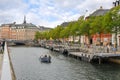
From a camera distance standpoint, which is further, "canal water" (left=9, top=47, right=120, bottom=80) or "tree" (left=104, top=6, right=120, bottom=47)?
"tree" (left=104, top=6, right=120, bottom=47)

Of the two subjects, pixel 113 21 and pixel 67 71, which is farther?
pixel 113 21

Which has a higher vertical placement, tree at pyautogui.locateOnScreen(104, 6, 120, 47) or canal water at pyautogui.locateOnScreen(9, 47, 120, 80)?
tree at pyautogui.locateOnScreen(104, 6, 120, 47)

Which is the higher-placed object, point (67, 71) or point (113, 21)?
point (113, 21)

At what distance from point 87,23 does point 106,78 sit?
50092 millimetres

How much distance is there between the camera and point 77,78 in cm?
3425

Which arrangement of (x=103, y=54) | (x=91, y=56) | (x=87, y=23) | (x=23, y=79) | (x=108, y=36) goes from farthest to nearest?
(x=108, y=36)
(x=87, y=23)
(x=91, y=56)
(x=103, y=54)
(x=23, y=79)

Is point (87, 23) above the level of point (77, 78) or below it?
above

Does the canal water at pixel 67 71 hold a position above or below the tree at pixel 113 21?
below

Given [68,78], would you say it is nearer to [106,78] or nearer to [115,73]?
[106,78]

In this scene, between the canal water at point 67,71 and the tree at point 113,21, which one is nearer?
the canal water at point 67,71

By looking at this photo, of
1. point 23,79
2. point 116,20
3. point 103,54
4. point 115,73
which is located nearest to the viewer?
point 23,79

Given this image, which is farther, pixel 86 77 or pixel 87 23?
pixel 87 23

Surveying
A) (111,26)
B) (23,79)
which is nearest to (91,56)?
(111,26)

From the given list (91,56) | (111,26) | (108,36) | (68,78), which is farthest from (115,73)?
(108,36)
